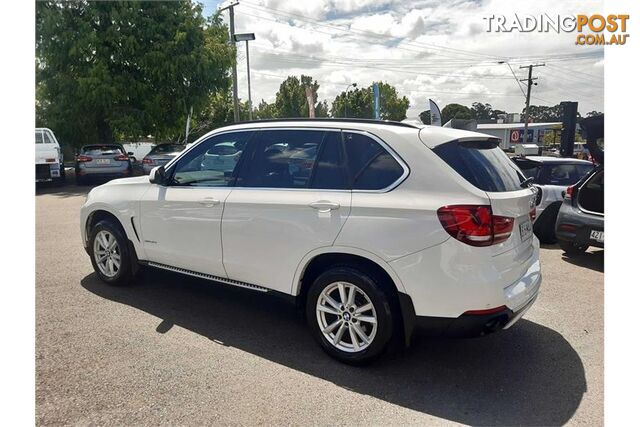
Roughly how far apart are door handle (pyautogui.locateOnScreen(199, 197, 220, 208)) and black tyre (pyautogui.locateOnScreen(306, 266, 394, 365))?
3.86 feet

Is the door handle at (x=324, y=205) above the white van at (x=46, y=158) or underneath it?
underneath

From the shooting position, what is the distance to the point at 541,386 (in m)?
3.00

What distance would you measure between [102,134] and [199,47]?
5.90m

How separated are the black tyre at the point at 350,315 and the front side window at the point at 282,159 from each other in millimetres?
811

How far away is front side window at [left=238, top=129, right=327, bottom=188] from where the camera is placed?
3.49 metres

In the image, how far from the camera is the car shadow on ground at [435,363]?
2803 millimetres

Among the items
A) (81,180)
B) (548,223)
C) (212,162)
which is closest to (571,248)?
(548,223)

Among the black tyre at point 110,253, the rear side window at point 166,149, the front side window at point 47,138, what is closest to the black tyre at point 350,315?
the black tyre at point 110,253

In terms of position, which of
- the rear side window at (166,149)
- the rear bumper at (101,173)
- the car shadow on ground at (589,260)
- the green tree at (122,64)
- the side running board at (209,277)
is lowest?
the car shadow on ground at (589,260)

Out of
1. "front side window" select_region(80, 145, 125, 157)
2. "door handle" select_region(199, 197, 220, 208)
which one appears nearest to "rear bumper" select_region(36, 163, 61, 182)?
"front side window" select_region(80, 145, 125, 157)

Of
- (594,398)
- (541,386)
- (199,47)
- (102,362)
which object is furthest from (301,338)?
(199,47)

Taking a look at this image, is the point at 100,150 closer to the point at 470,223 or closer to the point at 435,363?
the point at 435,363

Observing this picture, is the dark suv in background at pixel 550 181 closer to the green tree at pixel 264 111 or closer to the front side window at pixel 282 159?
the front side window at pixel 282 159

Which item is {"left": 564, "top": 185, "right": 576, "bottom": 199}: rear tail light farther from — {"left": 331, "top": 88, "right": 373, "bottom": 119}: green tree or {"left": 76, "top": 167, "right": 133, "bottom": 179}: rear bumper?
{"left": 331, "top": 88, "right": 373, "bottom": 119}: green tree
